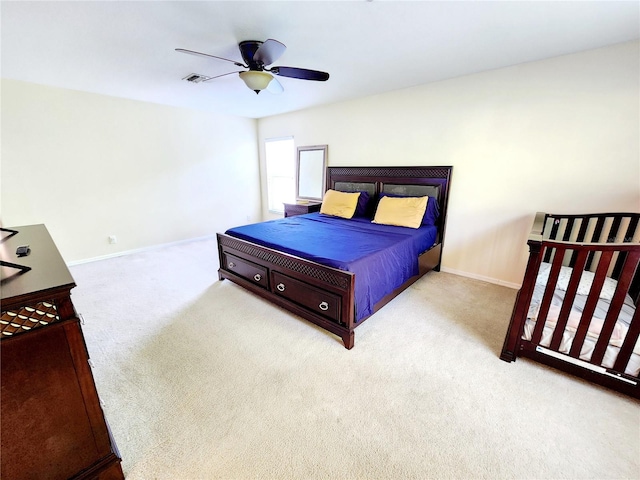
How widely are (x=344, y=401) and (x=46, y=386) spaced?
140cm

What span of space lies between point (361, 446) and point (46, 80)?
15.8ft

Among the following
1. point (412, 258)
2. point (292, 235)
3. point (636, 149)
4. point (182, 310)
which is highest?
point (636, 149)

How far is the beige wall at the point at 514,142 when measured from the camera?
238 cm

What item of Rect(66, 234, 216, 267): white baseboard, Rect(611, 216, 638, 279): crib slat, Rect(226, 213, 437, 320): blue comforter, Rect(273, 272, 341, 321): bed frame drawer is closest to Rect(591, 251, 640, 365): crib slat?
Rect(611, 216, 638, 279): crib slat

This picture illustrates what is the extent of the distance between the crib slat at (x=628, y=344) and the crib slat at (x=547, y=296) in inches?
14.2

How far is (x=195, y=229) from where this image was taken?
509 centimetres

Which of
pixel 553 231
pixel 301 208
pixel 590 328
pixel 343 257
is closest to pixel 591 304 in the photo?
pixel 590 328

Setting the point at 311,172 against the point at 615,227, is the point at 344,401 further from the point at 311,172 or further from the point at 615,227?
the point at 311,172

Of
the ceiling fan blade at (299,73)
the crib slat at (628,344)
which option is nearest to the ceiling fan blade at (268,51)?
the ceiling fan blade at (299,73)

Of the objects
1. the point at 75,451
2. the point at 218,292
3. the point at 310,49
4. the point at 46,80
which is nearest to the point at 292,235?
the point at 218,292

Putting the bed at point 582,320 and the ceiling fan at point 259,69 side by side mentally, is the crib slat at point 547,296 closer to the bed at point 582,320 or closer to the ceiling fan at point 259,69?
the bed at point 582,320

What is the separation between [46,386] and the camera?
39.5 inches

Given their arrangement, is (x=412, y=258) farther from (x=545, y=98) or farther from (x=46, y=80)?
(x=46, y=80)

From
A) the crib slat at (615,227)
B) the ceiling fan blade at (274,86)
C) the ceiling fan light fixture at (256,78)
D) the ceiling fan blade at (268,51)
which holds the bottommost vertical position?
the crib slat at (615,227)
